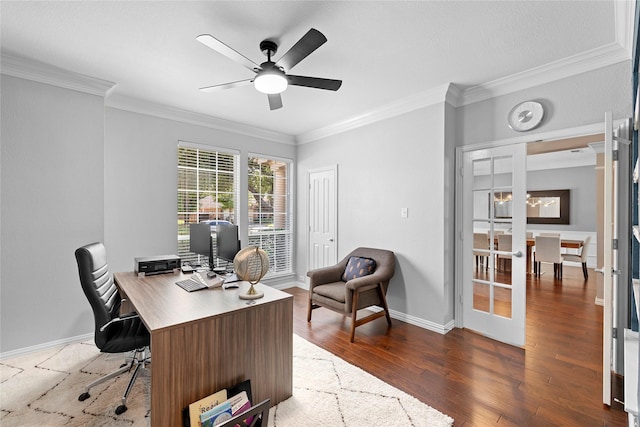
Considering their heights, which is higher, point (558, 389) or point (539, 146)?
point (539, 146)

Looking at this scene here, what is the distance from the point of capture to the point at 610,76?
2.41 metres

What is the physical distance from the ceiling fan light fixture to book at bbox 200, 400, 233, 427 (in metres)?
2.07

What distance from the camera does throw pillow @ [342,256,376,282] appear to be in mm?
3453

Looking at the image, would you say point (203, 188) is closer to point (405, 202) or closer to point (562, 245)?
point (405, 202)

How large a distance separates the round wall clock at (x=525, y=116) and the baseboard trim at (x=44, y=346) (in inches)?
186

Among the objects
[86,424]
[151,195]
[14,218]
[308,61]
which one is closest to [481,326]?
[308,61]

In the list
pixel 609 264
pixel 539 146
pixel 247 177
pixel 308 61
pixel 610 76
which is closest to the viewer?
pixel 609 264

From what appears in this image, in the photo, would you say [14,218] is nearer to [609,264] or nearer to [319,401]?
[319,401]

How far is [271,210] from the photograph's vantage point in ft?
16.2

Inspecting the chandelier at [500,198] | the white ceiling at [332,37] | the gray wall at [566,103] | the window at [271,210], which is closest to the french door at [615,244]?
the gray wall at [566,103]

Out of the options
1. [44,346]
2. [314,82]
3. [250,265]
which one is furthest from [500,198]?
[44,346]

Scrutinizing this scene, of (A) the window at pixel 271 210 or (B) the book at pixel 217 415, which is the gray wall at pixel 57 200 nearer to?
(A) the window at pixel 271 210

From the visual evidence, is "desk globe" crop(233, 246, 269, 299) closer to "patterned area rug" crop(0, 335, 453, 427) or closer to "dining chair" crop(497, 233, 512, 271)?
"patterned area rug" crop(0, 335, 453, 427)

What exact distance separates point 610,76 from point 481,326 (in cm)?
250
